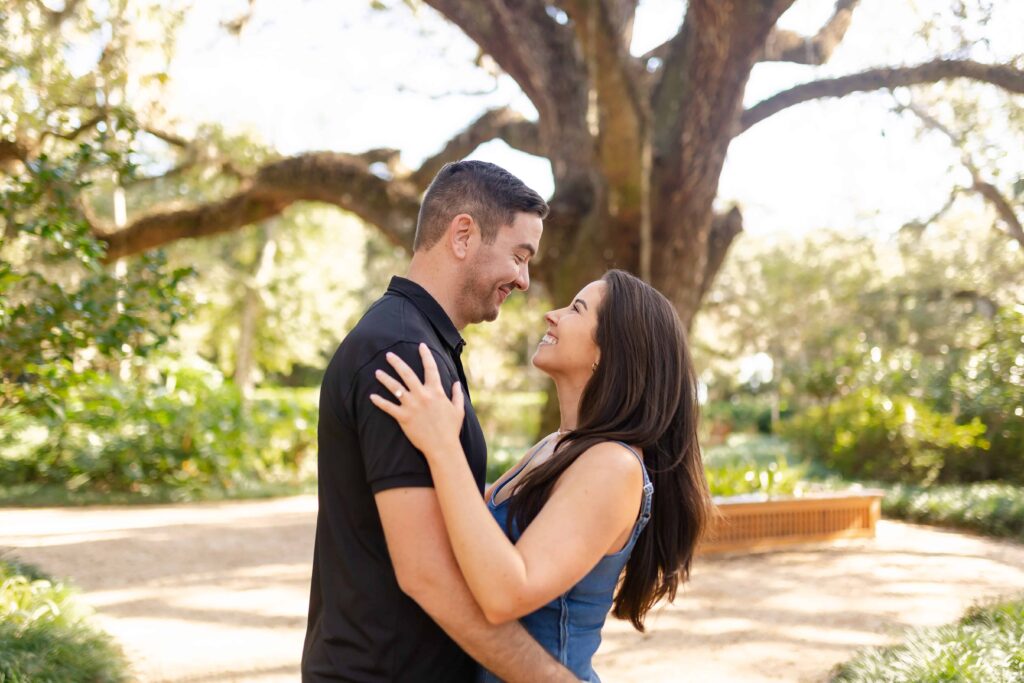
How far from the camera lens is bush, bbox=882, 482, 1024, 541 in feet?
34.0

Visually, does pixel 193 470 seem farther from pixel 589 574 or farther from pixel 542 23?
pixel 589 574

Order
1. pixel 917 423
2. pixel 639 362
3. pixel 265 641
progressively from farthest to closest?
1. pixel 917 423
2. pixel 265 641
3. pixel 639 362

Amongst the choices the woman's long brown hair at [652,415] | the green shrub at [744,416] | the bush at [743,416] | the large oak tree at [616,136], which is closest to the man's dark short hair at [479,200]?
the woman's long brown hair at [652,415]

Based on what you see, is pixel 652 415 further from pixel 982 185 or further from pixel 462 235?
pixel 982 185

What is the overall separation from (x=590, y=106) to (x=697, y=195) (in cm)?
132

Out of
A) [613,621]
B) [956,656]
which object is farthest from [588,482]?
[613,621]

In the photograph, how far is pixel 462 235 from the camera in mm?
2092

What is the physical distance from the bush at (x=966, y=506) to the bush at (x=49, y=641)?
9.12 meters

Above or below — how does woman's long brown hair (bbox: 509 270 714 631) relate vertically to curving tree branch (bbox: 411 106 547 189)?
below

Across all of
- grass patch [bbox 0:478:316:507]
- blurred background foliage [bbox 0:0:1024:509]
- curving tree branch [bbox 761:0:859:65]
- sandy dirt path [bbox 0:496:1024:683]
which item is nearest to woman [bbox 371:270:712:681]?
sandy dirt path [bbox 0:496:1024:683]

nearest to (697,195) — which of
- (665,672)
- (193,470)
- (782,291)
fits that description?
(665,672)

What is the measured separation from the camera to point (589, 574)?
6.81 feet

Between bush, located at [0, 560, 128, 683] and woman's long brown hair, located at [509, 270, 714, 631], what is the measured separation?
3124 mm

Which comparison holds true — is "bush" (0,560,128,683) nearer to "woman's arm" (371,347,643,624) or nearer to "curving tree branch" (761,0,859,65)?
"woman's arm" (371,347,643,624)
